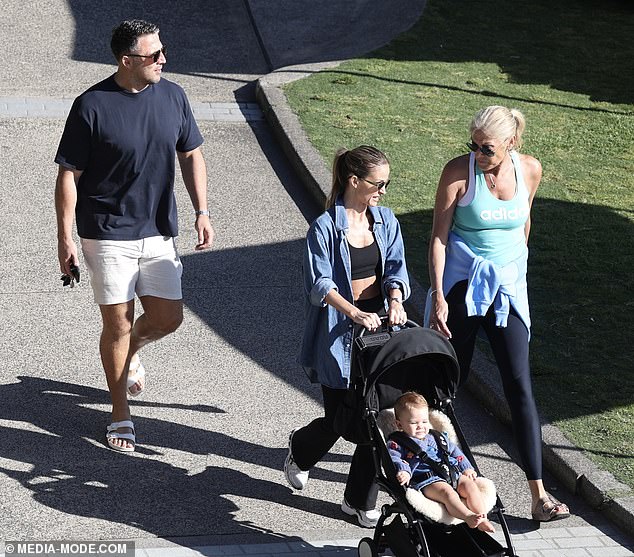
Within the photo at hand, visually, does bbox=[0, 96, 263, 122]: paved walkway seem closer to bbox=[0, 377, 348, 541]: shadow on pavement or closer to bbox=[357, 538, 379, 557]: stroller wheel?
bbox=[0, 377, 348, 541]: shadow on pavement

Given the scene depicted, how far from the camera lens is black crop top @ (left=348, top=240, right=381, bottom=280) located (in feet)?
19.1

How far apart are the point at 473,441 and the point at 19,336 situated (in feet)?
10.5

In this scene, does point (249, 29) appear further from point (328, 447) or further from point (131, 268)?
point (328, 447)

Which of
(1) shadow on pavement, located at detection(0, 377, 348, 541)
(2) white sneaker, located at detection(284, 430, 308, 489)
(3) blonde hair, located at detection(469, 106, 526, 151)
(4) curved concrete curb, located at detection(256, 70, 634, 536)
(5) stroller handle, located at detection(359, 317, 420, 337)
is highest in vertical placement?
(3) blonde hair, located at detection(469, 106, 526, 151)

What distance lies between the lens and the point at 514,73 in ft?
45.0

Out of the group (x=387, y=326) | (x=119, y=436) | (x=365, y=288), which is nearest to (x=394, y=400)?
(x=387, y=326)

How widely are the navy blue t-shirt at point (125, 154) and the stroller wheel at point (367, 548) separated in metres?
2.10

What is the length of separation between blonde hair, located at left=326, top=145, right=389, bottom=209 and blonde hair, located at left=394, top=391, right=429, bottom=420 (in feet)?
3.51

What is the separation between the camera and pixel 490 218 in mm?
6004

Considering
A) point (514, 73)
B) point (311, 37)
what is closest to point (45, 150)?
point (311, 37)

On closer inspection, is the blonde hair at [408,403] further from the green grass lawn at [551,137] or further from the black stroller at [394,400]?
the green grass lawn at [551,137]

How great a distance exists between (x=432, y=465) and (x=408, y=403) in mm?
328

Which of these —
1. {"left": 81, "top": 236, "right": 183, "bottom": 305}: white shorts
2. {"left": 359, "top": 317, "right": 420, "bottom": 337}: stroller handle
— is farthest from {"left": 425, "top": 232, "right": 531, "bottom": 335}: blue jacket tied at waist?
{"left": 81, "top": 236, "right": 183, "bottom": 305}: white shorts

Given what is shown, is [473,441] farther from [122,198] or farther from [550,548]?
[122,198]
